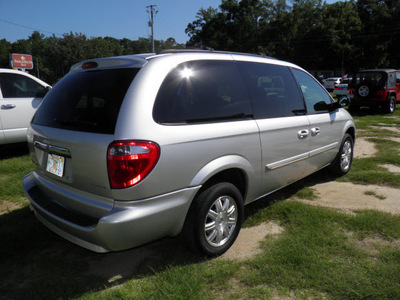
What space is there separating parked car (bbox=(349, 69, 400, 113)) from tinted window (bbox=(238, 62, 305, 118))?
10608 mm

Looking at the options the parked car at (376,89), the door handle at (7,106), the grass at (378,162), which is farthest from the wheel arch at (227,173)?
the parked car at (376,89)

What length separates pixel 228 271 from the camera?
2.54 metres

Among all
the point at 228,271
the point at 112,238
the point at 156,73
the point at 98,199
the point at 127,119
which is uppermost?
the point at 156,73

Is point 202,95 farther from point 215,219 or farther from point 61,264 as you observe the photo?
point 61,264

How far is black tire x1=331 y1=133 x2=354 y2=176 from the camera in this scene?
15.6 ft

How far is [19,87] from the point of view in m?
6.20

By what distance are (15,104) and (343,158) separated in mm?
5927

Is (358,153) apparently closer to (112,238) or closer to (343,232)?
(343,232)

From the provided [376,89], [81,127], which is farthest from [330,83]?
[81,127]

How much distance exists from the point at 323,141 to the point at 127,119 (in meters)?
2.87

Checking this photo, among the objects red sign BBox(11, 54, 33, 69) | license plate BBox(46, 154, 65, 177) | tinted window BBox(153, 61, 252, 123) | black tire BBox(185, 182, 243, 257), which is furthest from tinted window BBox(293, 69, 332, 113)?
red sign BBox(11, 54, 33, 69)

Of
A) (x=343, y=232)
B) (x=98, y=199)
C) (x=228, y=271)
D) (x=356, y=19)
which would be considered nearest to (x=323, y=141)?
(x=343, y=232)

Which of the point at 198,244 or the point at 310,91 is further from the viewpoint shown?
the point at 310,91

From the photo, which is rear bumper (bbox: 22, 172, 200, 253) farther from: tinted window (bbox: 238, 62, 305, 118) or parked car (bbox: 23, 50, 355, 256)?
tinted window (bbox: 238, 62, 305, 118)
